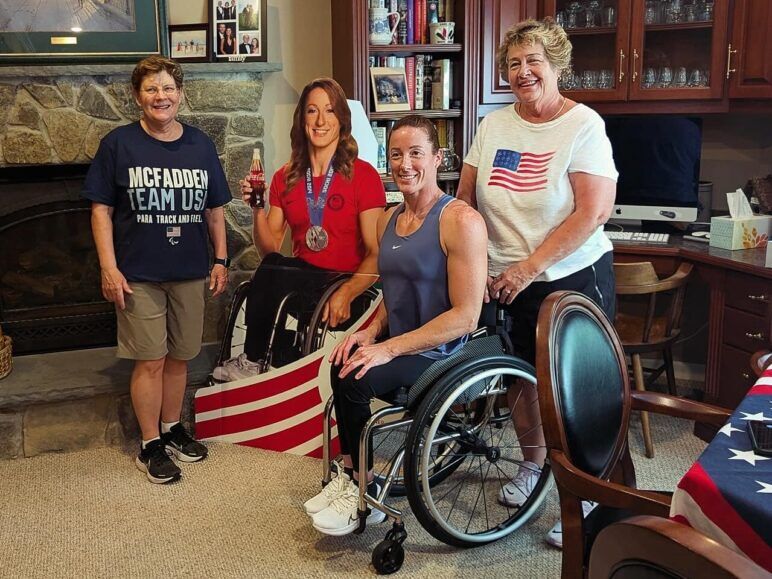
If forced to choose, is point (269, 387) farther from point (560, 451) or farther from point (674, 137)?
point (674, 137)

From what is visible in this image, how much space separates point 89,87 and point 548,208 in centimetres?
188

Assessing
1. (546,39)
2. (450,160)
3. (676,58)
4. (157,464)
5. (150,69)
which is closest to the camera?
(546,39)

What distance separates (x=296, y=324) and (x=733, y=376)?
1.59 meters

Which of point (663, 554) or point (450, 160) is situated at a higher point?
point (450, 160)

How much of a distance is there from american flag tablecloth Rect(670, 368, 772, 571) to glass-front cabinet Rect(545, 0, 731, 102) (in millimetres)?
2210

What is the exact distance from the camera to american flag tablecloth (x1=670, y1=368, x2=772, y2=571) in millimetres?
1063

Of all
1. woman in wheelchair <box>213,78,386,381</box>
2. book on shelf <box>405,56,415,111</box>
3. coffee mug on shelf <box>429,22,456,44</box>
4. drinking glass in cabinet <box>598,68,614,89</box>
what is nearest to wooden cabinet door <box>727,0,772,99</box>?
drinking glass in cabinet <box>598,68,614,89</box>

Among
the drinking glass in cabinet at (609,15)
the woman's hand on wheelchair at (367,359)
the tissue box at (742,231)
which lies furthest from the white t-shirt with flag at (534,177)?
the drinking glass in cabinet at (609,15)

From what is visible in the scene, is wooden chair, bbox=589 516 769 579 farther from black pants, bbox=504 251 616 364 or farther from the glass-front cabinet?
the glass-front cabinet

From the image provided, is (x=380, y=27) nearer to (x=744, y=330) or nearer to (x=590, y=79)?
(x=590, y=79)

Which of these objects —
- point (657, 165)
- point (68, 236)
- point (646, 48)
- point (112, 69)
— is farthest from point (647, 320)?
point (68, 236)

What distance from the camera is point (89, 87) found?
3107 millimetres

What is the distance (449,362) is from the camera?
7.16 ft

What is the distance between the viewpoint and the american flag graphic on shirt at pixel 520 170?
2.28 meters
